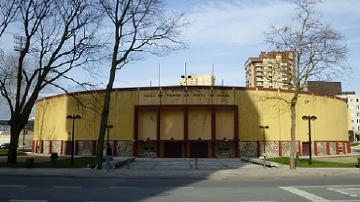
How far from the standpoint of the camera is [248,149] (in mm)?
61188

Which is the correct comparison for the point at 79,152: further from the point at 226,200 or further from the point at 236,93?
the point at 226,200

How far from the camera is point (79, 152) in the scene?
64312mm

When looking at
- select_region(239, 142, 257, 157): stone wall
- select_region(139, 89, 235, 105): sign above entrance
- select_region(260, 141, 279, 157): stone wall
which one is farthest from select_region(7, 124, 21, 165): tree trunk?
select_region(260, 141, 279, 157): stone wall

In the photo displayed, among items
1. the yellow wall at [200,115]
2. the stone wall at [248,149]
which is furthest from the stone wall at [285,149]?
the stone wall at [248,149]

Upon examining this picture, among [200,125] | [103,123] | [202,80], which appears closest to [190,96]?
[200,125]

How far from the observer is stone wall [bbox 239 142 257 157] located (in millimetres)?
61031

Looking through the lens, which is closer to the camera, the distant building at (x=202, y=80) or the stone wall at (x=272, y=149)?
the stone wall at (x=272, y=149)

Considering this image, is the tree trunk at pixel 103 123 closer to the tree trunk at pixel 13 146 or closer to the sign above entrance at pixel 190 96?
the tree trunk at pixel 13 146

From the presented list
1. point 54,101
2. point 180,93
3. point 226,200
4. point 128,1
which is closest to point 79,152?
point 54,101

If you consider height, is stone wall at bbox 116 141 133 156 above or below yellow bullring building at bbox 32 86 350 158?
below

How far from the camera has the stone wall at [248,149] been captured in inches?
2403

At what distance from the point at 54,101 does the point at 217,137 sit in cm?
2568

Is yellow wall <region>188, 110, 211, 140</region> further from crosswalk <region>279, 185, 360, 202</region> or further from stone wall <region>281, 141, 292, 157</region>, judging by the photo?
crosswalk <region>279, 185, 360, 202</region>

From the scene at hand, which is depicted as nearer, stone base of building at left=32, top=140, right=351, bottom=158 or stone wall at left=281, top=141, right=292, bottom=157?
stone base of building at left=32, top=140, right=351, bottom=158
